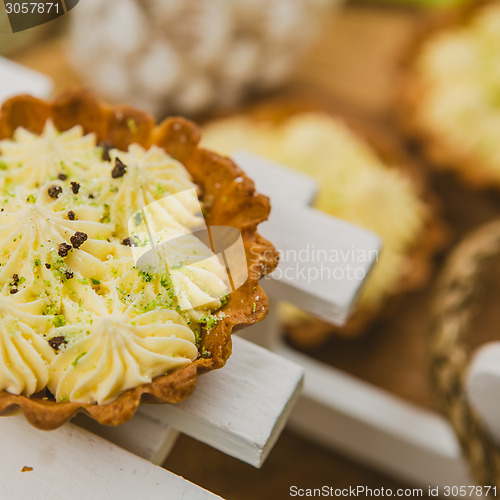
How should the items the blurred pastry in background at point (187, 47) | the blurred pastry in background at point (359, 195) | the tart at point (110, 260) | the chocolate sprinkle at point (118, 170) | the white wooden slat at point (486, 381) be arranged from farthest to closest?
the blurred pastry in background at point (187, 47), the blurred pastry in background at point (359, 195), the white wooden slat at point (486, 381), the chocolate sprinkle at point (118, 170), the tart at point (110, 260)

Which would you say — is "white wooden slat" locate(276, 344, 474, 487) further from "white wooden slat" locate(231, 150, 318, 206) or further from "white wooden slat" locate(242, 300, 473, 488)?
"white wooden slat" locate(231, 150, 318, 206)

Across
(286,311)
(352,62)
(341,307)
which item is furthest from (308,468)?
(352,62)

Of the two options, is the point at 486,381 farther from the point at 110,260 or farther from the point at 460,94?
the point at 460,94

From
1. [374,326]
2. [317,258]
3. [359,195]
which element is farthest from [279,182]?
[374,326]

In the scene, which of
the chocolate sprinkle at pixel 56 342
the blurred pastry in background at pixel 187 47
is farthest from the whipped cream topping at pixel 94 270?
the blurred pastry in background at pixel 187 47

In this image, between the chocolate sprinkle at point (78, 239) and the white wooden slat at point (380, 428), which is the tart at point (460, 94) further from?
the chocolate sprinkle at point (78, 239)

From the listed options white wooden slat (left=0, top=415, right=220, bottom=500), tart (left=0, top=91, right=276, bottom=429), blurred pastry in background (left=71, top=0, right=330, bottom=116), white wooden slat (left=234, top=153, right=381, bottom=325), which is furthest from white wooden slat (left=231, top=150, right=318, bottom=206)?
blurred pastry in background (left=71, top=0, right=330, bottom=116)

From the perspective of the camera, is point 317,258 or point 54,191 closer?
point 54,191
